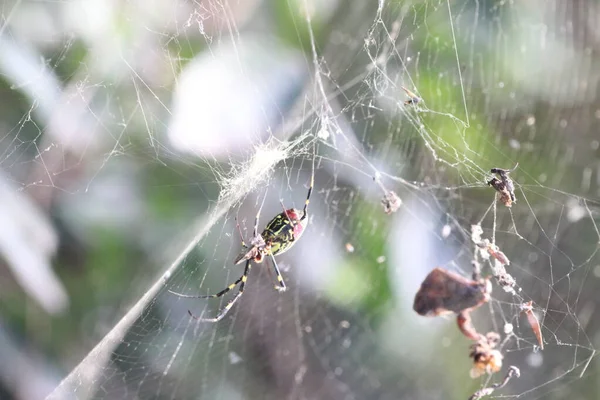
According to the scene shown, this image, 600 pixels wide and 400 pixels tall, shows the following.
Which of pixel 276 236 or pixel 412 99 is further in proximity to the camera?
pixel 412 99

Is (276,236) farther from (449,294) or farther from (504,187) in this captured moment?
(504,187)

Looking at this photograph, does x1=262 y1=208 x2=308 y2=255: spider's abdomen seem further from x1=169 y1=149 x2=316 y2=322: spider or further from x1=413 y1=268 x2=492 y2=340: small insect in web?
x1=413 y1=268 x2=492 y2=340: small insect in web

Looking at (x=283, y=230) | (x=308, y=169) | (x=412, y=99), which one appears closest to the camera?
(x=283, y=230)

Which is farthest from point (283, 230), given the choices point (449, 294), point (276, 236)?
point (449, 294)


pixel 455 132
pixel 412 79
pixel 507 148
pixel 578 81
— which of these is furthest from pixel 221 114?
pixel 578 81

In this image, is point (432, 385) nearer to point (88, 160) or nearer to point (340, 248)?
point (340, 248)

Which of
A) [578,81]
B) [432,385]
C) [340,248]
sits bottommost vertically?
[432,385]
